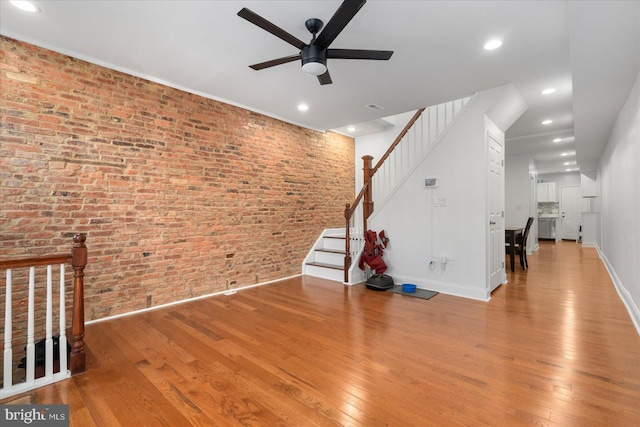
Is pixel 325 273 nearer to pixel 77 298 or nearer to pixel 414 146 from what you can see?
pixel 414 146

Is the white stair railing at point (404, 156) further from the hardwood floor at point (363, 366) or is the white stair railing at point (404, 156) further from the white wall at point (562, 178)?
the white wall at point (562, 178)

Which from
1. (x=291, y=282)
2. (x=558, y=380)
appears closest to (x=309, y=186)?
(x=291, y=282)

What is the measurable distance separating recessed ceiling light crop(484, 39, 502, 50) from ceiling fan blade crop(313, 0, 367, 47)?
65.4 inches

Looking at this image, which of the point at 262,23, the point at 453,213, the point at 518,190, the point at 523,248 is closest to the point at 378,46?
the point at 262,23

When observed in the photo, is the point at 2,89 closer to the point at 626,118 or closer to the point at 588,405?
the point at 588,405

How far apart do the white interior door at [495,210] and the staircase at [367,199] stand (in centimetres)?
79

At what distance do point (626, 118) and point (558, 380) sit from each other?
341 cm

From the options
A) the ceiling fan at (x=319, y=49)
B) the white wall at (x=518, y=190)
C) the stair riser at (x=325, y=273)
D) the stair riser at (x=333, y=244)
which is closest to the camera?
the ceiling fan at (x=319, y=49)

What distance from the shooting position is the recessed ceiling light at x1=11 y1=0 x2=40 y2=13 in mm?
2336

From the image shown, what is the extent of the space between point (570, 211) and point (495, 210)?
34.6ft

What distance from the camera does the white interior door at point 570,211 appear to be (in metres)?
11.7

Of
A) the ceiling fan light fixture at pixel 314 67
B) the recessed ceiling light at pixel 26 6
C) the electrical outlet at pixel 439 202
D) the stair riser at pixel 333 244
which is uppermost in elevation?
the recessed ceiling light at pixel 26 6

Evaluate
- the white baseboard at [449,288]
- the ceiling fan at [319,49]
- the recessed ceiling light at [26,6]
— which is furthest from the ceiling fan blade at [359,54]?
the white baseboard at [449,288]

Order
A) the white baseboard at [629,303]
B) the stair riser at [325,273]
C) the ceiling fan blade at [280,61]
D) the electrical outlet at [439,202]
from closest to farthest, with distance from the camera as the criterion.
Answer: the ceiling fan blade at [280,61], the white baseboard at [629,303], the electrical outlet at [439,202], the stair riser at [325,273]
